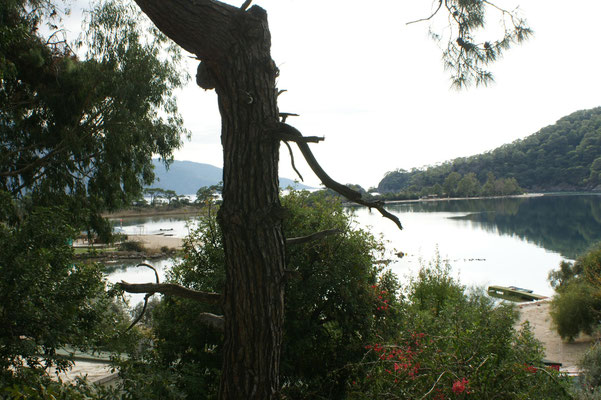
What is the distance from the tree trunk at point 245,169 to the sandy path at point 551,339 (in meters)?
6.15

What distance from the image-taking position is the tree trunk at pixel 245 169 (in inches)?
61.4

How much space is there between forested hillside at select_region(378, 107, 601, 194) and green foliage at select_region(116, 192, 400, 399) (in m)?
62.4

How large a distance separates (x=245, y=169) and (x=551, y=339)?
9817mm

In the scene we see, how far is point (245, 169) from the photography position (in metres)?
1.59

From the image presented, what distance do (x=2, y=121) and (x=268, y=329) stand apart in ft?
28.9

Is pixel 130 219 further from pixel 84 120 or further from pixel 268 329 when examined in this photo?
pixel 268 329

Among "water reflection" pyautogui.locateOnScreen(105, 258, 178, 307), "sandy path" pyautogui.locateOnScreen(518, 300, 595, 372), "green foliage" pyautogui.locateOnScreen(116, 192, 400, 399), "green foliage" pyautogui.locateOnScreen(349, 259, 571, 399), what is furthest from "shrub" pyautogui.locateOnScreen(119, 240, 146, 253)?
"green foliage" pyautogui.locateOnScreen(349, 259, 571, 399)

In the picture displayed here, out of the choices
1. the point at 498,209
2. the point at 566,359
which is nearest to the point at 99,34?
the point at 566,359

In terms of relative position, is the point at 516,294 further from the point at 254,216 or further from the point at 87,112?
the point at 254,216

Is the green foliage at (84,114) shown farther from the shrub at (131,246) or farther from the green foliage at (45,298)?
the shrub at (131,246)

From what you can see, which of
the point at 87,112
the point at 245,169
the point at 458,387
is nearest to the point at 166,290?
the point at 245,169

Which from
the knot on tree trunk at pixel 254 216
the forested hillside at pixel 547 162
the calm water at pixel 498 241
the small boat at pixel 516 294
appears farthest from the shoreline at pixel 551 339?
the forested hillside at pixel 547 162

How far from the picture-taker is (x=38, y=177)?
8.90m

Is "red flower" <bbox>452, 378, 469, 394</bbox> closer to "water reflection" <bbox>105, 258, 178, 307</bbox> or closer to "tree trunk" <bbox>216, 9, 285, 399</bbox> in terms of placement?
"tree trunk" <bbox>216, 9, 285, 399</bbox>
